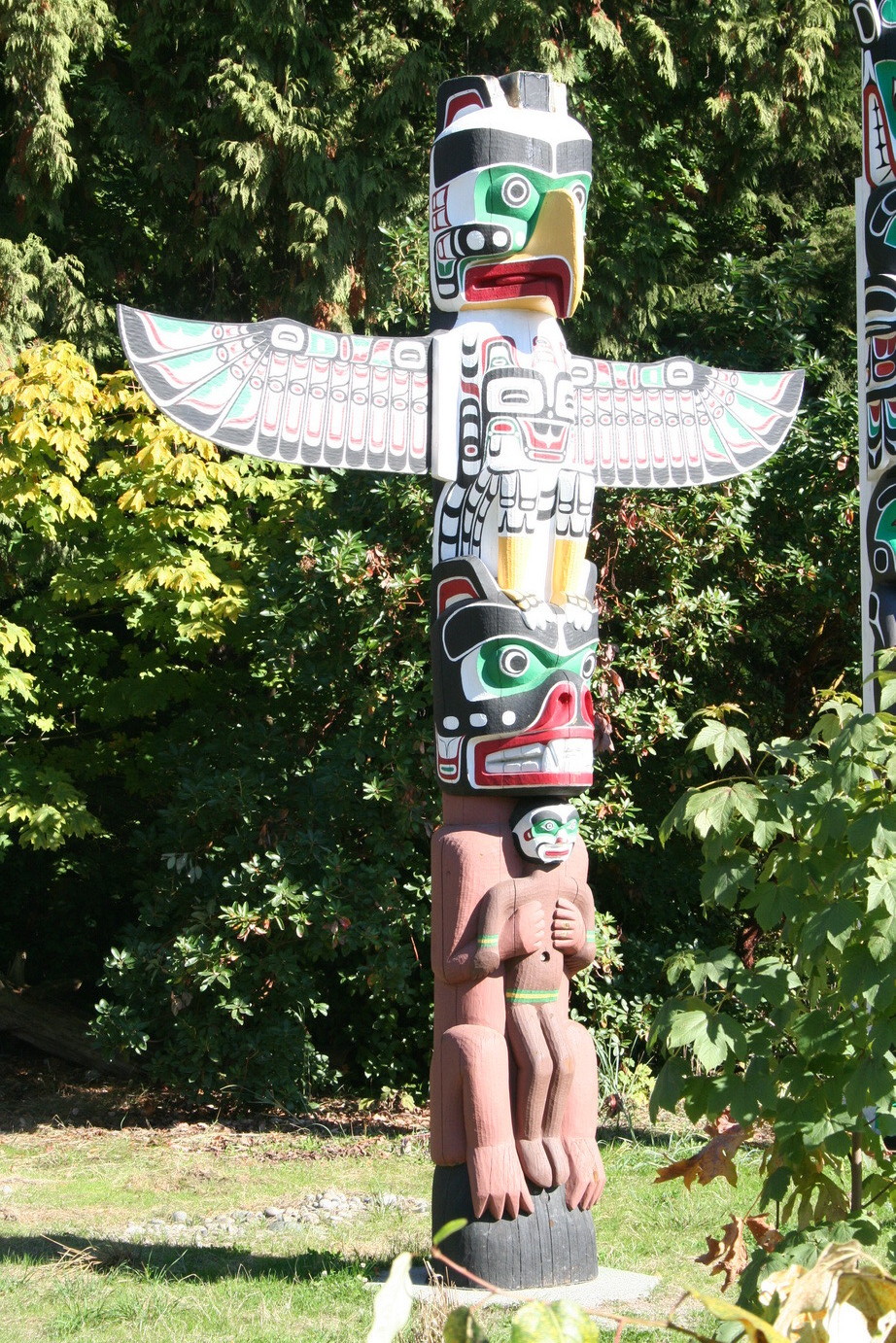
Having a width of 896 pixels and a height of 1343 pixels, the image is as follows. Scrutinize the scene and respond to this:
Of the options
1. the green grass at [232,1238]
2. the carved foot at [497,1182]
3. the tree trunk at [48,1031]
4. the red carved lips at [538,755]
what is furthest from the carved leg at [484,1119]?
the tree trunk at [48,1031]

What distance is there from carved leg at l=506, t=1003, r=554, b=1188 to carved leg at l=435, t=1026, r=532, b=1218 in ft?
0.30

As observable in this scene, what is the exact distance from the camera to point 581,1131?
527 centimetres

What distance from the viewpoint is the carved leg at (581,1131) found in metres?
5.18

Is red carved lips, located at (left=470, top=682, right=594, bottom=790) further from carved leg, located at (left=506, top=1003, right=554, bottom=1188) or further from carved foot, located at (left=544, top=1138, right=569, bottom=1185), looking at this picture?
carved foot, located at (left=544, top=1138, right=569, bottom=1185)

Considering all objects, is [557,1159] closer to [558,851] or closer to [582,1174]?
[582,1174]

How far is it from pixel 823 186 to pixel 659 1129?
31.3ft

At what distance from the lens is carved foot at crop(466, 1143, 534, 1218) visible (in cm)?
493

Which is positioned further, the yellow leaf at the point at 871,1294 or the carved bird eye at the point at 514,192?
the carved bird eye at the point at 514,192

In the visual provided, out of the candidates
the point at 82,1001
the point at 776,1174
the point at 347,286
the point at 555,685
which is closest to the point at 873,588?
the point at 555,685

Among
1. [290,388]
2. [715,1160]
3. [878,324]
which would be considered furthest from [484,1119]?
[878,324]

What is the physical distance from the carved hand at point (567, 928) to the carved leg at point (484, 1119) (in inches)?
17.5

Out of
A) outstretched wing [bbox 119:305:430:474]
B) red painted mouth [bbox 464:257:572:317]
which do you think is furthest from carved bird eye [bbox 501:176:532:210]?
outstretched wing [bbox 119:305:430:474]

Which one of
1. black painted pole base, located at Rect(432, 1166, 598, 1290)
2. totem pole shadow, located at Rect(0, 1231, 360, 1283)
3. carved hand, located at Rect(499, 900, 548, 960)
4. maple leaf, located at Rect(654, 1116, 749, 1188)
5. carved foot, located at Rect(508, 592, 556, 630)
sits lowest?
totem pole shadow, located at Rect(0, 1231, 360, 1283)

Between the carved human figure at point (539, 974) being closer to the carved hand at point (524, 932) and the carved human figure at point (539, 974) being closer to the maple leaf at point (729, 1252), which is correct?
the carved hand at point (524, 932)
